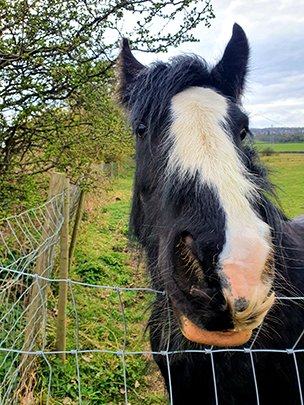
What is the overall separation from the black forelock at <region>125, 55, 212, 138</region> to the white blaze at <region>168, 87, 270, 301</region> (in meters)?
0.07

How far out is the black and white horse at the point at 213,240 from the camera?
1027 mm

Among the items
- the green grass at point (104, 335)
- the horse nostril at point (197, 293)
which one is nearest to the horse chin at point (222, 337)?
the horse nostril at point (197, 293)

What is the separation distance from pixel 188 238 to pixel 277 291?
0.89 meters

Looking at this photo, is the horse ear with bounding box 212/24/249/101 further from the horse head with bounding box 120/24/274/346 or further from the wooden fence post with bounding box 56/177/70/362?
the wooden fence post with bounding box 56/177/70/362

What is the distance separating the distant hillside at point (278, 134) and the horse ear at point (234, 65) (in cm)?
41

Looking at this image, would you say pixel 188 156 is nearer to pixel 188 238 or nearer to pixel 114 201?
pixel 188 238

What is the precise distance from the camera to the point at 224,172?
1223 mm

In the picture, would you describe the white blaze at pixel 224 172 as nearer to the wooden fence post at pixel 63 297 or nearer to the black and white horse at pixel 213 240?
the black and white horse at pixel 213 240

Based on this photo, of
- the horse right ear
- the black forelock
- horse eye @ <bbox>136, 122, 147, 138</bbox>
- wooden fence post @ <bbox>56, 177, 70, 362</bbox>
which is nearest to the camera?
the black forelock

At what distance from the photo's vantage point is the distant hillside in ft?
7.75

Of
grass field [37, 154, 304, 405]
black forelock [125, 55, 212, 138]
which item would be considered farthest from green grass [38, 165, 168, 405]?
black forelock [125, 55, 212, 138]

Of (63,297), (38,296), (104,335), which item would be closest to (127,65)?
(38,296)

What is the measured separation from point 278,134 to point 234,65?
113 centimetres

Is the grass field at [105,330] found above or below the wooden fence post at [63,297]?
below
